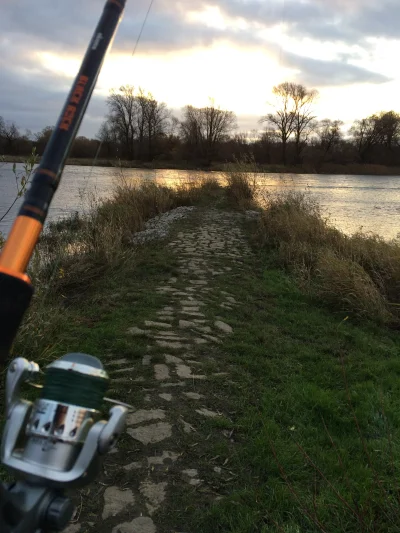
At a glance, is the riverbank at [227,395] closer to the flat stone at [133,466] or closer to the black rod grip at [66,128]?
the flat stone at [133,466]

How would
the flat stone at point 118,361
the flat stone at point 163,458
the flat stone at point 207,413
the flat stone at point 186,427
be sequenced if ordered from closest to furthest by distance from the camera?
the flat stone at point 163,458
the flat stone at point 186,427
the flat stone at point 207,413
the flat stone at point 118,361

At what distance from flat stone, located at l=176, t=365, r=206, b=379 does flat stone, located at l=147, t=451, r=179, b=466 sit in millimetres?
980

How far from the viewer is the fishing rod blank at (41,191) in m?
1.03

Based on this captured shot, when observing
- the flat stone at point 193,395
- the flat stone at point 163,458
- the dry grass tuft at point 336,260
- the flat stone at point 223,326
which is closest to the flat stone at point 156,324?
the flat stone at point 223,326

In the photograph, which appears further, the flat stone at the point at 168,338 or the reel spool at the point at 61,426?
the flat stone at the point at 168,338

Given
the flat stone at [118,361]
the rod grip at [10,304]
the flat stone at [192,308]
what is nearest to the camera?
the rod grip at [10,304]

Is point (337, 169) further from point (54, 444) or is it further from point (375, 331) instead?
point (54, 444)

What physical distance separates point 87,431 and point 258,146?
51834mm

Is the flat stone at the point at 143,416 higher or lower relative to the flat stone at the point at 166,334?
lower

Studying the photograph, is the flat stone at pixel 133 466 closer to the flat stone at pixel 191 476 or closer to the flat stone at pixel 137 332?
the flat stone at pixel 191 476

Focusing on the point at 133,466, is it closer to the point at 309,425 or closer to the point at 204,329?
the point at 309,425

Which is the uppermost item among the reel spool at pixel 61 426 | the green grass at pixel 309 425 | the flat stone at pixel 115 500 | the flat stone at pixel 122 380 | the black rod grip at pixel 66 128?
the black rod grip at pixel 66 128

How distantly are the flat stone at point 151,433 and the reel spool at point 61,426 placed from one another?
2.01 metres

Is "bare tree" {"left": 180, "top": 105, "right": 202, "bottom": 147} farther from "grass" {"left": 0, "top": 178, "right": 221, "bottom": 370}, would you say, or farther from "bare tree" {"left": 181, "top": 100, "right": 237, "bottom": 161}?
"grass" {"left": 0, "top": 178, "right": 221, "bottom": 370}
